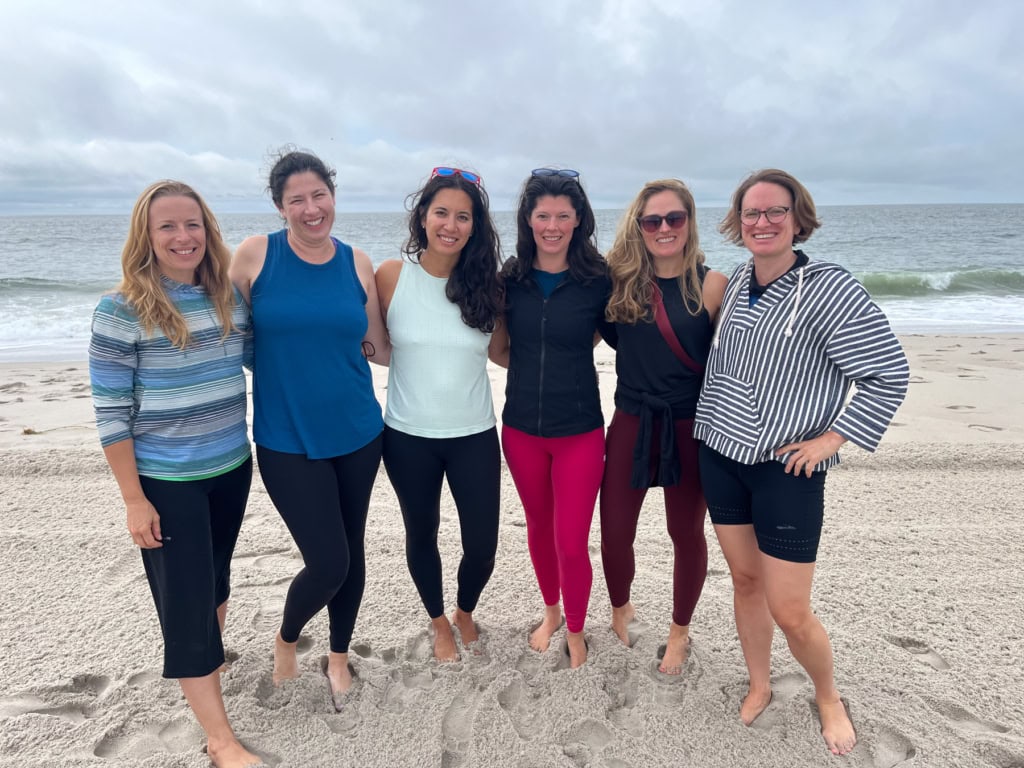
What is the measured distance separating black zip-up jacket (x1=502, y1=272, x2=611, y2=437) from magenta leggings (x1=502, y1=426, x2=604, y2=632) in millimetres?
82

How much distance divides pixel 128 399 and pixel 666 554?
3.27 m

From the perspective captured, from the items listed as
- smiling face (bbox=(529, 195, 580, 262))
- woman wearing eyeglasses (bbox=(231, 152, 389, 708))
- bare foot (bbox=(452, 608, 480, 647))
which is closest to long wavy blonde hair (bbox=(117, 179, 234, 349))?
woman wearing eyeglasses (bbox=(231, 152, 389, 708))

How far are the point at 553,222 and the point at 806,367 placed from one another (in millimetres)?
1298

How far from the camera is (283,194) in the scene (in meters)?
2.81

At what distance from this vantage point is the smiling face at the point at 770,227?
2.50 m

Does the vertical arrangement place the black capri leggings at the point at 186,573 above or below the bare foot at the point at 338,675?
above

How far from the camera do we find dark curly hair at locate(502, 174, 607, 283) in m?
3.10

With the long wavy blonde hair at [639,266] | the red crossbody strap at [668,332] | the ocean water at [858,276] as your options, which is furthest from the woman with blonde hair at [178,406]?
the red crossbody strap at [668,332]

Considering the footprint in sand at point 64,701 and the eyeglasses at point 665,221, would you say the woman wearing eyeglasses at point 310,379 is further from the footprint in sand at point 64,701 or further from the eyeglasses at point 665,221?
the eyeglasses at point 665,221

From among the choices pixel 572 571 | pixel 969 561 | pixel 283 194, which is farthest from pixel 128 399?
pixel 969 561

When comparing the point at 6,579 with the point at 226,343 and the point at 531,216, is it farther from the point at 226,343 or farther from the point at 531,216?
the point at 531,216

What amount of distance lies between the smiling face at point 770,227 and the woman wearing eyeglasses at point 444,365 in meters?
1.17

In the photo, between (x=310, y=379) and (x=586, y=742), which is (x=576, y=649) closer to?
(x=586, y=742)

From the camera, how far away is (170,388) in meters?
2.42
